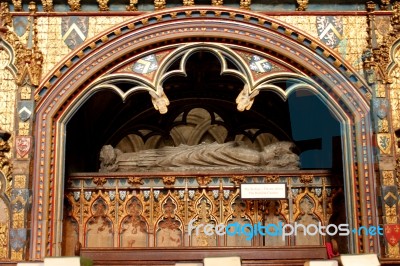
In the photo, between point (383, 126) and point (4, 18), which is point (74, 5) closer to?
point (4, 18)

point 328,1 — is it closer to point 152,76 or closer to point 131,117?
point 152,76

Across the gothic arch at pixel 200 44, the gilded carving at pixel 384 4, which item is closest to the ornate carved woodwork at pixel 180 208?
the gothic arch at pixel 200 44

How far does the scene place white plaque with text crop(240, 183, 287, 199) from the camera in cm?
1170

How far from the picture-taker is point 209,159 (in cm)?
1269

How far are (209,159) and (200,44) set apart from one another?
2.33 metres

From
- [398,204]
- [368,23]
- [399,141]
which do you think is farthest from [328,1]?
[398,204]

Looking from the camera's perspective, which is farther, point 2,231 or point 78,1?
point 78,1

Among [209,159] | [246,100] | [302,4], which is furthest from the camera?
[209,159]

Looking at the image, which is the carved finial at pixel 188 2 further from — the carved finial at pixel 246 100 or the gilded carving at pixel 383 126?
the gilded carving at pixel 383 126

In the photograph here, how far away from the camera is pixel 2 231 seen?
35.7 ft

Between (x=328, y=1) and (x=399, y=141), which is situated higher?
(x=328, y=1)

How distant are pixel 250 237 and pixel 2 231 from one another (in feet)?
14.3

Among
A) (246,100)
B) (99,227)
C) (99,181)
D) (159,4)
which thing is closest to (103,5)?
(159,4)

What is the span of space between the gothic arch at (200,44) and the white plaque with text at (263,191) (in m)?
1.21
